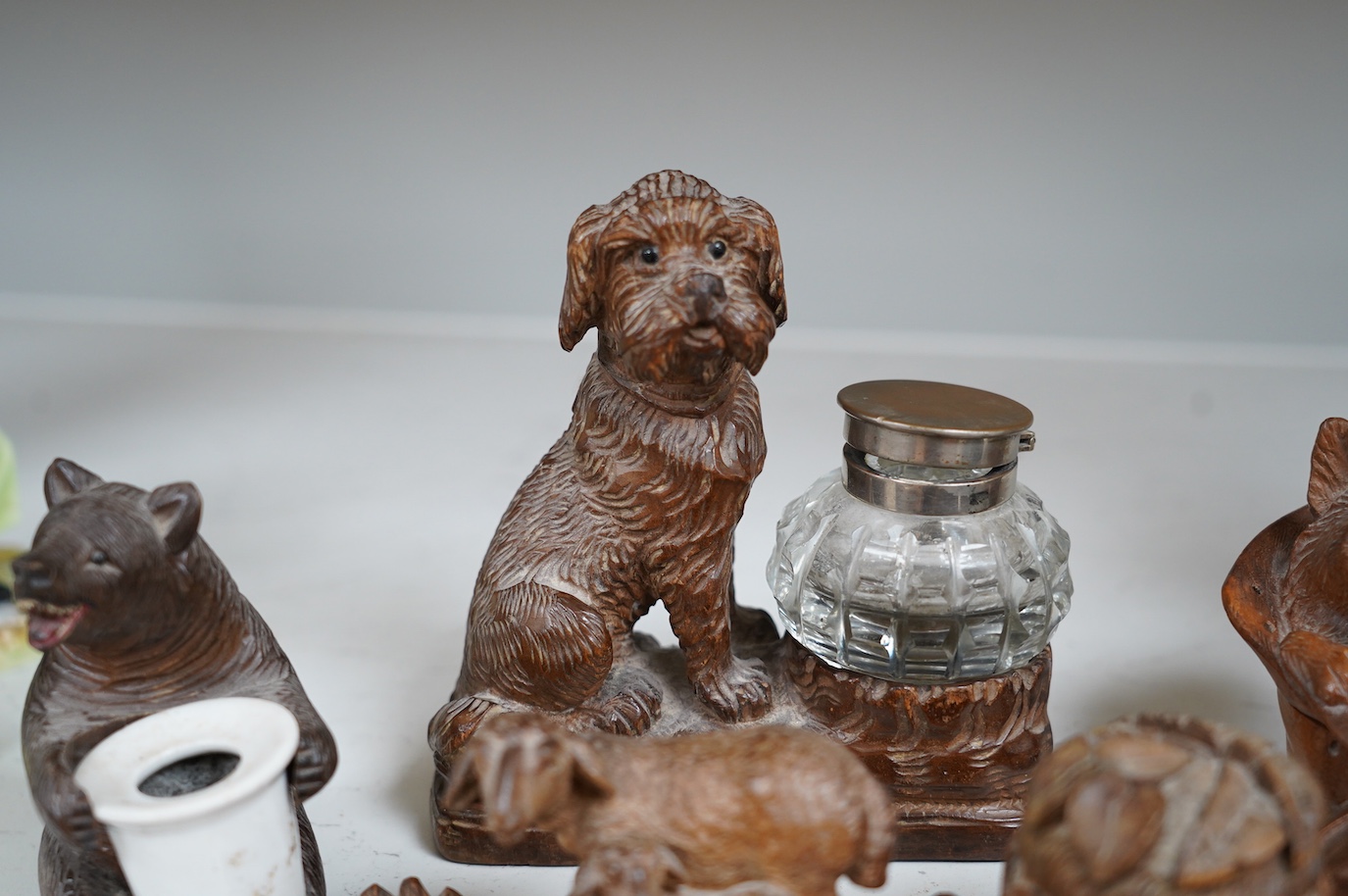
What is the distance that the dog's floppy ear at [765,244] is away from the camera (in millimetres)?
1330

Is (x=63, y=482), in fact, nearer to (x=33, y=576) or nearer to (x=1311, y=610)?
(x=33, y=576)

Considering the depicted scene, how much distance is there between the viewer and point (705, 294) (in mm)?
1245

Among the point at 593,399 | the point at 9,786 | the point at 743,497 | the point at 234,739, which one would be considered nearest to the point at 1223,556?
the point at 743,497

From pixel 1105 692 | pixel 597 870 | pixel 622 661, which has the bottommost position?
pixel 1105 692

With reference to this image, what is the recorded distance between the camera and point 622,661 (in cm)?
161

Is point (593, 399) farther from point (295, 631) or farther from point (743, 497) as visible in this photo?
point (295, 631)

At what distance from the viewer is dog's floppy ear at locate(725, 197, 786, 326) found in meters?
1.33

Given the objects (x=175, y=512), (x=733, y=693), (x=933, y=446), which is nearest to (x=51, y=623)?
(x=175, y=512)

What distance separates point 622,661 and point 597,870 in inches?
27.8

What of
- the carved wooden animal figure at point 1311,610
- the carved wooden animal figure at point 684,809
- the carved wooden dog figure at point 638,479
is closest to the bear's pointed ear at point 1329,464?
the carved wooden animal figure at point 1311,610

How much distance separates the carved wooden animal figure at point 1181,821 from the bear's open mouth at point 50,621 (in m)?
0.82

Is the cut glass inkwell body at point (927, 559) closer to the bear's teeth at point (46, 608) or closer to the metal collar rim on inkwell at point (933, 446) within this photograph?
the metal collar rim on inkwell at point (933, 446)

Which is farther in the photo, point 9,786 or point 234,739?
point 9,786

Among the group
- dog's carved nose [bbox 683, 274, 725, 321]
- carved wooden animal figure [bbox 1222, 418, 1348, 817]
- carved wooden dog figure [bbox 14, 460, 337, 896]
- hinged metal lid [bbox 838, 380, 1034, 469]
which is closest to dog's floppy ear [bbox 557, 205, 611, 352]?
dog's carved nose [bbox 683, 274, 725, 321]
